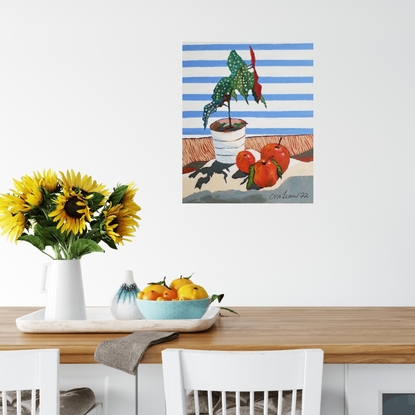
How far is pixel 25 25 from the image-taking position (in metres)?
3.48

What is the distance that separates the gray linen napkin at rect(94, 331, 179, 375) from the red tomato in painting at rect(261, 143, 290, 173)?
214 centimetres

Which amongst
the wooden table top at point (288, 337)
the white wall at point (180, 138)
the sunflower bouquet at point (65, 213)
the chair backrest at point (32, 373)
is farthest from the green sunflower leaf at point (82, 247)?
the white wall at point (180, 138)

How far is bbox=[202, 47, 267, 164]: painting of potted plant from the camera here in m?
3.43

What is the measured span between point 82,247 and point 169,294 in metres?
0.29

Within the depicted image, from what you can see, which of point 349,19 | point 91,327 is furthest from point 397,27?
point 91,327

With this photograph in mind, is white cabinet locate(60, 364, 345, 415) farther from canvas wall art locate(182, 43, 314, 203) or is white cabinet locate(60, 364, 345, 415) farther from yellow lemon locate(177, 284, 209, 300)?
canvas wall art locate(182, 43, 314, 203)

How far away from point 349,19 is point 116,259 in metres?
1.91

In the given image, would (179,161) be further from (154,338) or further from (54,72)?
(154,338)

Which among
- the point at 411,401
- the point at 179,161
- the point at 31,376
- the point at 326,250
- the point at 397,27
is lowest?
the point at 411,401

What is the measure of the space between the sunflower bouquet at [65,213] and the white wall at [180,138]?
1.66m

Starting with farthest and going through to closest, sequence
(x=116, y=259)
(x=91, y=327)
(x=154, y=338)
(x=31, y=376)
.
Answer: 1. (x=116, y=259)
2. (x=91, y=327)
3. (x=154, y=338)
4. (x=31, y=376)

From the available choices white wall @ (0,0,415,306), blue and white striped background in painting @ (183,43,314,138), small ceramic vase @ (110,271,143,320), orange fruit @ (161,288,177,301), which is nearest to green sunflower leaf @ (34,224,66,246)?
small ceramic vase @ (110,271,143,320)

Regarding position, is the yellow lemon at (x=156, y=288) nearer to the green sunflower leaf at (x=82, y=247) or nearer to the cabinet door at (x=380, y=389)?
the green sunflower leaf at (x=82, y=247)
